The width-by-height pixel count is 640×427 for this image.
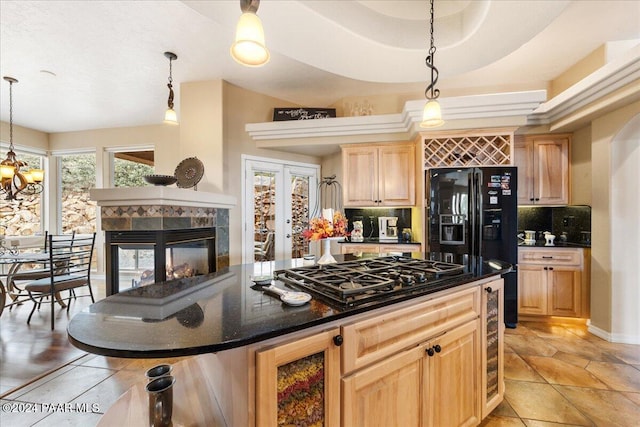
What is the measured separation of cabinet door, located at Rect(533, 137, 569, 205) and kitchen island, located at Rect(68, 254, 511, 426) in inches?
110

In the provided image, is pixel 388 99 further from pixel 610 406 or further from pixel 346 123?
pixel 610 406

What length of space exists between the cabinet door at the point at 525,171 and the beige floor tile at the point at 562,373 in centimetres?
195

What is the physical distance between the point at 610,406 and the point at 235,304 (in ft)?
8.80

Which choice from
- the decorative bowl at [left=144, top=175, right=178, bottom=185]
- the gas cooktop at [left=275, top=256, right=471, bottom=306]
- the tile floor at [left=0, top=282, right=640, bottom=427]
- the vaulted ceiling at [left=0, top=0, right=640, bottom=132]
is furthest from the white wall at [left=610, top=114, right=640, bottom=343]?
the decorative bowl at [left=144, top=175, right=178, bottom=185]

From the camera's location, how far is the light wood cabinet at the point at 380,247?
377 cm

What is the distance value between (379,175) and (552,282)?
96.4 inches

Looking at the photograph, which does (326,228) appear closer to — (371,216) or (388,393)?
(388,393)

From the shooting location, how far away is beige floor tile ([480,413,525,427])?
1.80 meters

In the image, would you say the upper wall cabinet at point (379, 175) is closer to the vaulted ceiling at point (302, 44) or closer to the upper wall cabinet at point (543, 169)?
the vaulted ceiling at point (302, 44)

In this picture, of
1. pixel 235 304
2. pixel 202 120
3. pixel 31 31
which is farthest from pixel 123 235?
pixel 235 304

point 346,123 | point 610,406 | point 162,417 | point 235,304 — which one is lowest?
point 610,406

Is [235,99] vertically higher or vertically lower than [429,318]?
higher

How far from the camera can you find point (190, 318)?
3.34 feet

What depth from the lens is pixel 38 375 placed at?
2318mm
